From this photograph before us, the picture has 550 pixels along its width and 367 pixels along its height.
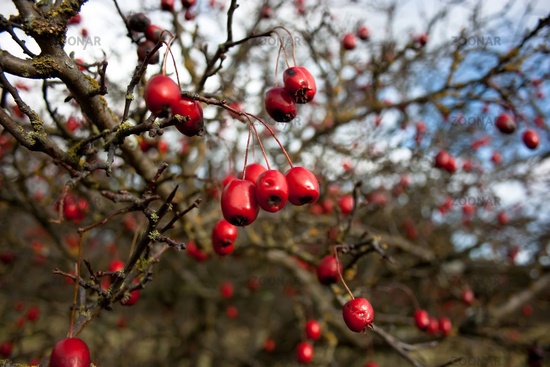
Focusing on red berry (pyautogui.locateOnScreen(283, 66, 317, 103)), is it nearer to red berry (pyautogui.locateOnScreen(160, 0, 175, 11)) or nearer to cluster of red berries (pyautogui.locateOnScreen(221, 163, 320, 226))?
cluster of red berries (pyautogui.locateOnScreen(221, 163, 320, 226))

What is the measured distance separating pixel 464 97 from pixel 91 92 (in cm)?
307

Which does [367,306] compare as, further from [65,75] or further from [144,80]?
[144,80]

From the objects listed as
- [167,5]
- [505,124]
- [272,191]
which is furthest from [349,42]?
[272,191]

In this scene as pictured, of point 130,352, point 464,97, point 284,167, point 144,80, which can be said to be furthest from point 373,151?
point 130,352

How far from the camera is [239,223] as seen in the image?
1525 millimetres

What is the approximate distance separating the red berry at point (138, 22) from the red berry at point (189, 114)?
1024mm

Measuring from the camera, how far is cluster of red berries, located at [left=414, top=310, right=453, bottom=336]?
9.86 ft

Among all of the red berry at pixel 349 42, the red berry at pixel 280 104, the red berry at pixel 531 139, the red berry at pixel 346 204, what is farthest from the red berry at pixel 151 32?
the red berry at pixel 531 139

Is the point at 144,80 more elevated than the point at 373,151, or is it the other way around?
the point at 373,151

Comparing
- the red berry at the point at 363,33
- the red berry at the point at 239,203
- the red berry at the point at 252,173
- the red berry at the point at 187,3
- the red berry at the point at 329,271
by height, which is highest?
the red berry at the point at 363,33

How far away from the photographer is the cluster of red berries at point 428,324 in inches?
118

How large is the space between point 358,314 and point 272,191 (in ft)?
2.26

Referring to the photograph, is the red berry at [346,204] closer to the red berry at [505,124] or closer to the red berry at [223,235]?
the red berry at [505,124]

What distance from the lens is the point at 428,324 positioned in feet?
10.2
